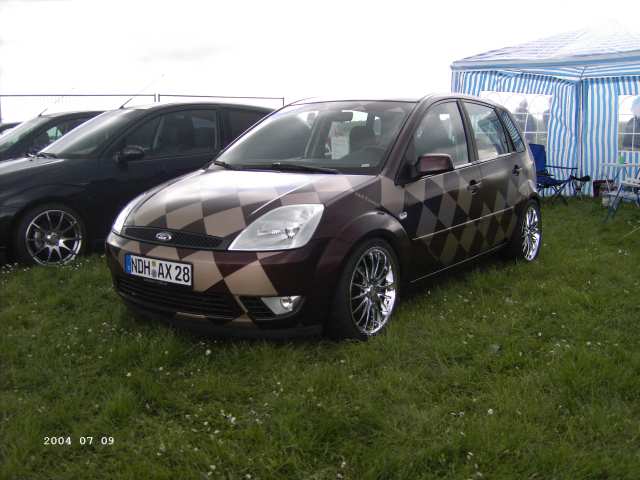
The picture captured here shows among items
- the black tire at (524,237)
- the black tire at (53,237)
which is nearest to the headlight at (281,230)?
the black tire at (524,237)

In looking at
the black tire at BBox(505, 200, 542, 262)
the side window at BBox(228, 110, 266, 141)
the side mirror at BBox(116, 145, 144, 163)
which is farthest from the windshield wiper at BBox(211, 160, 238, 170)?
the black tire at BBox(505, 200, 542, 262)

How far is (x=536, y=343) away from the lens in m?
3.76

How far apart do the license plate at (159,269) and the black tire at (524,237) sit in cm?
320

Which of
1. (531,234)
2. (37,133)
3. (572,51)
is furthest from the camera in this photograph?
(572,51)

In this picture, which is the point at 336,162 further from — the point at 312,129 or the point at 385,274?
the point at 385,274

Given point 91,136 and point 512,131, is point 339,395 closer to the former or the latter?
point 512,131

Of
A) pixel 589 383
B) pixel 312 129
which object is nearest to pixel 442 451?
pixel 589 383

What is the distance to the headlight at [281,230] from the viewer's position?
3402 mm

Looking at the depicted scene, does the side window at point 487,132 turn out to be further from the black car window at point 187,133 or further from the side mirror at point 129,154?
the side mirror at point 129,154

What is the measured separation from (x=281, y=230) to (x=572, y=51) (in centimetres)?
798

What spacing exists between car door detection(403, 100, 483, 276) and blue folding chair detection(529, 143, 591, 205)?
20.0 ft

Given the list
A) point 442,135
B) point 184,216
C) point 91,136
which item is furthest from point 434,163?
point 91,136

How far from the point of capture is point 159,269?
11.6ft

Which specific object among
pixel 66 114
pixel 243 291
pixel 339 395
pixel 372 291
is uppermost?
pixel 66 114
